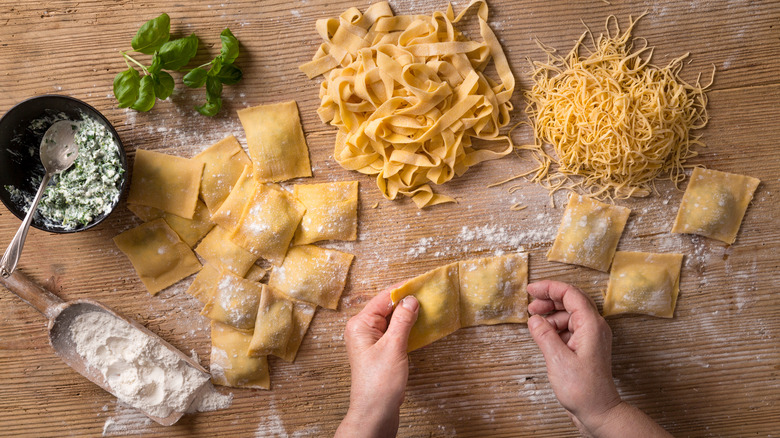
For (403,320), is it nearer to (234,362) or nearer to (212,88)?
(234,362)

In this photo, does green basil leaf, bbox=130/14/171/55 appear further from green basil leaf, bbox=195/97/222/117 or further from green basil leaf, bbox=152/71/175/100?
→ green basil leaf, bbox=195/97/222/117

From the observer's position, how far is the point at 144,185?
1.80 m

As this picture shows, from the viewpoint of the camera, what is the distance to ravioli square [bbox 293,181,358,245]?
179 centimetres

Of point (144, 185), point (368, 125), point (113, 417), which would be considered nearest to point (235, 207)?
point (144, 185)

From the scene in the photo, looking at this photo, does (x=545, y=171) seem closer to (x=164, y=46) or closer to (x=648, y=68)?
(x=648, y=68)

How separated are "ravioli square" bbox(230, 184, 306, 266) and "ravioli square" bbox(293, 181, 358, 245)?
4 cm

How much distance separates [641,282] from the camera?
181cm

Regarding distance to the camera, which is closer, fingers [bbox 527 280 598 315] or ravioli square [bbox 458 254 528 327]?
fingers [bbox 527 280 598 315]

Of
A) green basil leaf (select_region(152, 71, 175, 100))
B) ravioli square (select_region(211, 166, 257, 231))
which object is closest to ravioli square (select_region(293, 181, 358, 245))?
ravioli square (select_region(211, 166, 257, 231))

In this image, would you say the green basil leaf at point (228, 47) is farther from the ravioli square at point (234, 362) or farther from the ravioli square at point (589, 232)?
the ravioli square at point (589, 232)

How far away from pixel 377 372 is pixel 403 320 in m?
0.21

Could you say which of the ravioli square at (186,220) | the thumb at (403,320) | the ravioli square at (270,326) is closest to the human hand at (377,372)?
the thumb at (403,320)

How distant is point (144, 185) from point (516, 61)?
157 cm

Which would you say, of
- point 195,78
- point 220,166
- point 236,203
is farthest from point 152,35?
point 236,203
